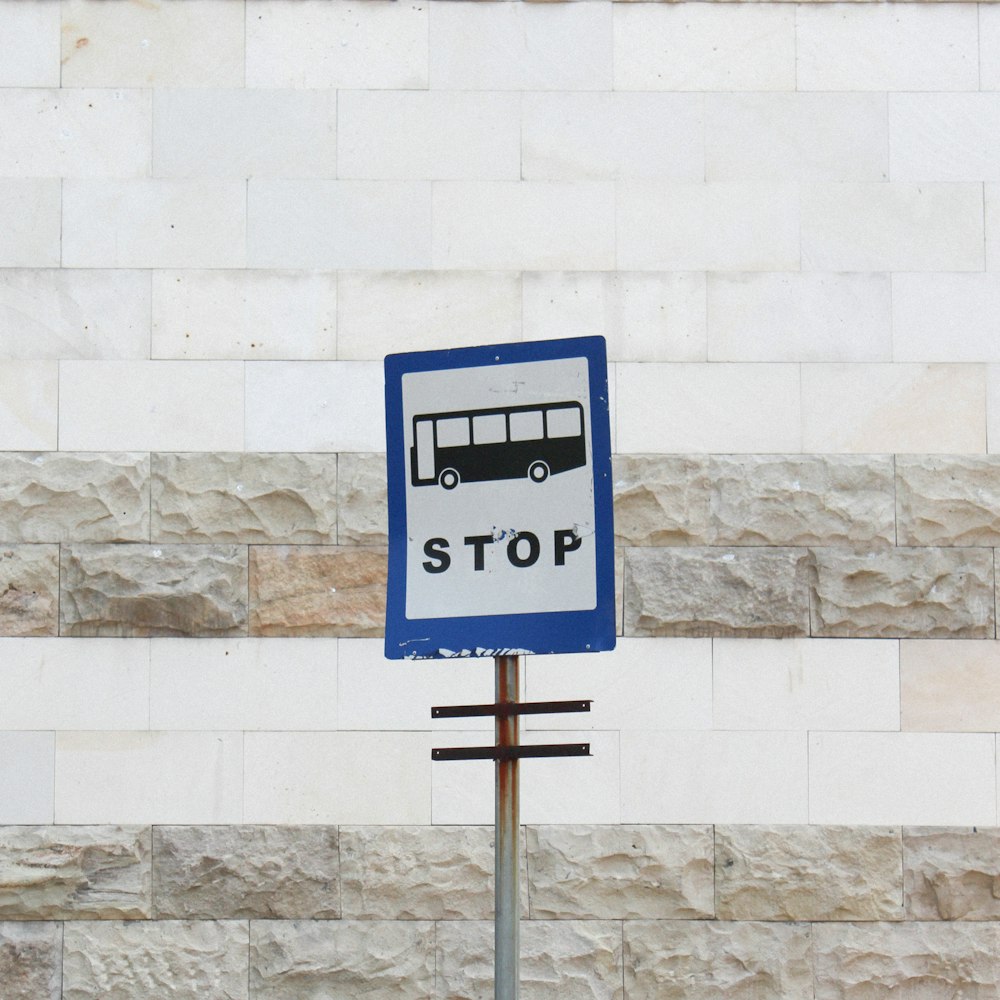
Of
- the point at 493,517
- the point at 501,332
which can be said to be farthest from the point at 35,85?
the point at 493,517

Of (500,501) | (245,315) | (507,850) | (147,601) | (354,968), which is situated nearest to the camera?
(507,850)

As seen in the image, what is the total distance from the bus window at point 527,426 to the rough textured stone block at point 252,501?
6.15 ft

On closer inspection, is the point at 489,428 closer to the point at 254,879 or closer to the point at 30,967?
the point at 254,879

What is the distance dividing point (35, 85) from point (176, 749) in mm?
2628

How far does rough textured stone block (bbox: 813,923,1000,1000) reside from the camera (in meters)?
4.61

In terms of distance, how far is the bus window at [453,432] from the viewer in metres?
3.00

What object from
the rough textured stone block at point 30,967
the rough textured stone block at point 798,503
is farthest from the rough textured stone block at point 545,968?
the rough textured stone block at point 798,503

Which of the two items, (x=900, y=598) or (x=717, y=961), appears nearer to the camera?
(x=717, y=961)

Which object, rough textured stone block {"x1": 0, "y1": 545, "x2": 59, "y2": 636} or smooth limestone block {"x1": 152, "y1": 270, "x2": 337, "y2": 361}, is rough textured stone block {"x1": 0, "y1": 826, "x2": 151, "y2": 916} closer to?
rough textured stone block {"x1": 0, "y1": 545, "x2": 59, "y2": 636}

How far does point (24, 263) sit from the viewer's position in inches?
190

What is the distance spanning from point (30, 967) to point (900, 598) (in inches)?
139

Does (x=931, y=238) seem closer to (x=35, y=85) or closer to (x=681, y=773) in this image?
(x=681, y=773)

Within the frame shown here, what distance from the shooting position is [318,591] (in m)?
4.70

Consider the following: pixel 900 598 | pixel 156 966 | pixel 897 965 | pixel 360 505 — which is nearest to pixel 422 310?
pixel 360 505
